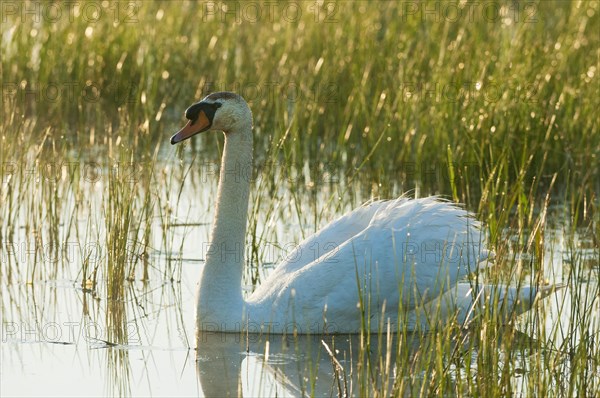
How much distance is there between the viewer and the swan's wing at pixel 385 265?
681cm

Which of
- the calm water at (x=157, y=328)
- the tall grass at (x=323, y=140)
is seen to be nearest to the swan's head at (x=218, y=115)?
the tall grass at (x=323, y=140)

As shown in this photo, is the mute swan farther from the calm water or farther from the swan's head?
the calm water

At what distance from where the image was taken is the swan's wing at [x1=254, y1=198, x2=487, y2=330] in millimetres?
6812

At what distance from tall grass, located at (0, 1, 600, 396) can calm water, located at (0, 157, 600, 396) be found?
5 centimetres

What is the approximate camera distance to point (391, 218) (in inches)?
279

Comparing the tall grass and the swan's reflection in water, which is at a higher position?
the tall grass

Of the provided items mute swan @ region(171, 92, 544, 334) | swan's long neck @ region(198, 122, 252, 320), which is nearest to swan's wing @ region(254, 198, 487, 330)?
mute swan @ region(171, 92, 544, 334)

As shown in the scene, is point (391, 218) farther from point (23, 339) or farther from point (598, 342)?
point (23, 339)

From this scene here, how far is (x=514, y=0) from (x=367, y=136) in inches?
238

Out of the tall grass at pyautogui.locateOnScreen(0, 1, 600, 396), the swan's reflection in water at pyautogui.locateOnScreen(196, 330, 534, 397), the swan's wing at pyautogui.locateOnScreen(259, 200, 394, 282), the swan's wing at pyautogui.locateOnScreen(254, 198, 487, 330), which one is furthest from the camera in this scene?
the swan's wing at pyautogui.locateOnScreen(259, 200, 394, 282)

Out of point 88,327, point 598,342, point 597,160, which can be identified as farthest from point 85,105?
point 598,342

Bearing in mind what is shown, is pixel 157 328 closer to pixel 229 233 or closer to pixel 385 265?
pixel 229 233

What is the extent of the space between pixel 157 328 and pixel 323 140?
195 inches

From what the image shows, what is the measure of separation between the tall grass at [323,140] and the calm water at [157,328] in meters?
0.05
